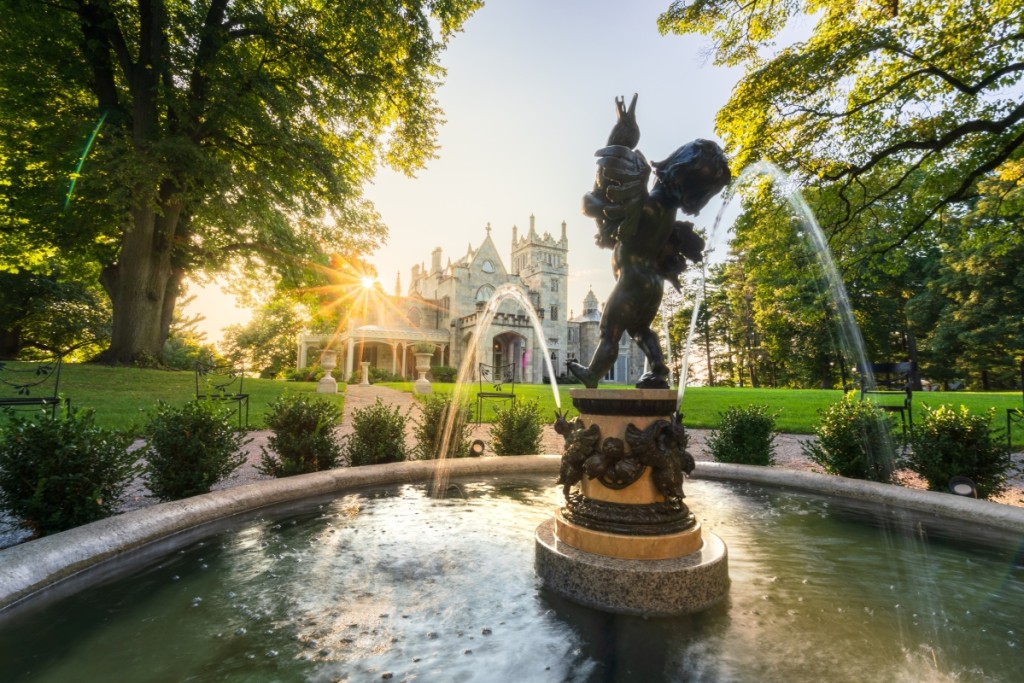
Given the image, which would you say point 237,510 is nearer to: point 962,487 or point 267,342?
point 962,487

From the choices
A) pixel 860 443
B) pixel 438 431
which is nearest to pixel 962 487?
pixel 860 443

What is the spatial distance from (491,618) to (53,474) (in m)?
3.68

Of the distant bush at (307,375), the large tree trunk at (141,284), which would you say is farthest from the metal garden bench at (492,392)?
the distant bush at (307,375)

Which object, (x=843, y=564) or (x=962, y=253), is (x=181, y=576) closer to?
(x=843, y=564)

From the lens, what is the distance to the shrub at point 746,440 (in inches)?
267

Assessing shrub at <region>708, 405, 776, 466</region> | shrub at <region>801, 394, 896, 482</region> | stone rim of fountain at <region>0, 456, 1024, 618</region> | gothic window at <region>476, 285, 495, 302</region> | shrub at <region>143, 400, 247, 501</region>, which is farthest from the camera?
gothic window at <region>476, 285, 495, 302</region>

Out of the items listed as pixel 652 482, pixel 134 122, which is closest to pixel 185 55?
pixel 134 122

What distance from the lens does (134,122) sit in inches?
564

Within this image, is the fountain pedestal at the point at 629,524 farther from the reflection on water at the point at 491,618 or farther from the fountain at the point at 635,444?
the reflection on water at the point at 491,618

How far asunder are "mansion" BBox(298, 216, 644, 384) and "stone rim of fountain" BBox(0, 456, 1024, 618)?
107 feet

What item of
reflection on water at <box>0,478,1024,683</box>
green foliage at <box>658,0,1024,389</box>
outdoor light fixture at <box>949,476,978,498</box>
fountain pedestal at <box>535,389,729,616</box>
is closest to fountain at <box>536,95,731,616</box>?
fountain pedestal at <box>535,389,729,616</box>

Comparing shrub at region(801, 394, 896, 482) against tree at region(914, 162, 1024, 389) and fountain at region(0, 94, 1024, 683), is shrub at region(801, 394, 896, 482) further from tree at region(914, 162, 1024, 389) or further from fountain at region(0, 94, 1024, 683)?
tree at region(914, 162, 1024, 389)

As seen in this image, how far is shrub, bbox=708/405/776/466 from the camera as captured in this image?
6.77m

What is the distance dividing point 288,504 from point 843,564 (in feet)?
16.1
